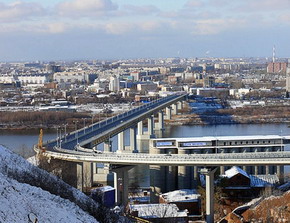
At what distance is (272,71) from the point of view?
1635 inches

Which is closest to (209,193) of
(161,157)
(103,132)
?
(161,157)

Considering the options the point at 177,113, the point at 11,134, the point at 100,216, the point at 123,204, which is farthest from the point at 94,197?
the point at 177,113

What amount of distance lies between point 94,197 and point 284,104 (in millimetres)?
14864

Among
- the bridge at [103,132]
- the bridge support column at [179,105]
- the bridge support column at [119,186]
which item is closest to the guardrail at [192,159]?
the bridge support column at [119,186]

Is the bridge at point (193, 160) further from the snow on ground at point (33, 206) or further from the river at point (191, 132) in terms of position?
the river at point (191, 132)

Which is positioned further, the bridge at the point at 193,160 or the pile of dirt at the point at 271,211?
the bridge at the point at 193,160

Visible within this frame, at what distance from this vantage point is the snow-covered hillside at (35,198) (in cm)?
365

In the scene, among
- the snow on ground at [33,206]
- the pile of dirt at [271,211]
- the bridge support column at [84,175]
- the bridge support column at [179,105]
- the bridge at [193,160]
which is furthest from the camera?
the bridge support column at [179,105]

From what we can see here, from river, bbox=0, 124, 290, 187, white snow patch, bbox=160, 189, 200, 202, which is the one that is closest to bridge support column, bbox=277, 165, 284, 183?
white snow patch, bbox=160, 189, 200, 202

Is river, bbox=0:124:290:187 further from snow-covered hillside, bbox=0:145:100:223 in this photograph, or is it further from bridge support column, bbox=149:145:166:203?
snow-covered hillside, bbox=0:145:100:223

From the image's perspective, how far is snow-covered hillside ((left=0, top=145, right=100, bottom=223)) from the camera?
3.65m

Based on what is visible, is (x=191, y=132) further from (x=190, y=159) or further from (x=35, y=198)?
(x=35, y=198)

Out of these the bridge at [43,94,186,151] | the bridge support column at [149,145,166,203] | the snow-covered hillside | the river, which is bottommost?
the river

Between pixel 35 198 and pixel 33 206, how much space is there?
0.79 feet
